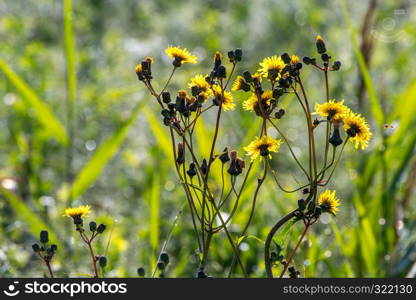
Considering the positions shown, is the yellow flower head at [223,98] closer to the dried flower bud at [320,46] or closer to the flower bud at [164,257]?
the dried flower bud at [320,46]

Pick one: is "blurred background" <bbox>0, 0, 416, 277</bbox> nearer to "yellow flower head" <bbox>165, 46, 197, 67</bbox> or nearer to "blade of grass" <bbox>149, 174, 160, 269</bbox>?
"blade of grass" <bbox>149, 174, 160, 269</bbox>

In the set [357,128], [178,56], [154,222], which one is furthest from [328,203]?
[154,222]

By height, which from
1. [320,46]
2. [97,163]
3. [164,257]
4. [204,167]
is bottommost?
[164,257]

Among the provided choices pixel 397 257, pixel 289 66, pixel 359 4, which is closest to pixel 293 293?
pixel 289 66

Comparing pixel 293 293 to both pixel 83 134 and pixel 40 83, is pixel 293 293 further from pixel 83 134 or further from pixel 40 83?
pixel 40 83

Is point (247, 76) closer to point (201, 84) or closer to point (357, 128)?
point (201, 84)

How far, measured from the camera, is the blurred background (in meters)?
2.04

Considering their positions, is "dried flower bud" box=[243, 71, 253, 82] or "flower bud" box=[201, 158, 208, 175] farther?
"flower bud" box=[201, 158, 208, 175]

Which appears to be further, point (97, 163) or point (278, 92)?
point (97, 163)

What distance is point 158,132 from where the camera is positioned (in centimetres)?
206

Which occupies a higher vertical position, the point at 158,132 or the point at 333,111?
the point at 158,132

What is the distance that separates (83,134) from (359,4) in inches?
83.9

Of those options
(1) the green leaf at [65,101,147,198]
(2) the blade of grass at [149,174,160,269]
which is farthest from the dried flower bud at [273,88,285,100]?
(1) the green leaf at [65,101,147,198]

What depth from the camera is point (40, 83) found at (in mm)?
3117
